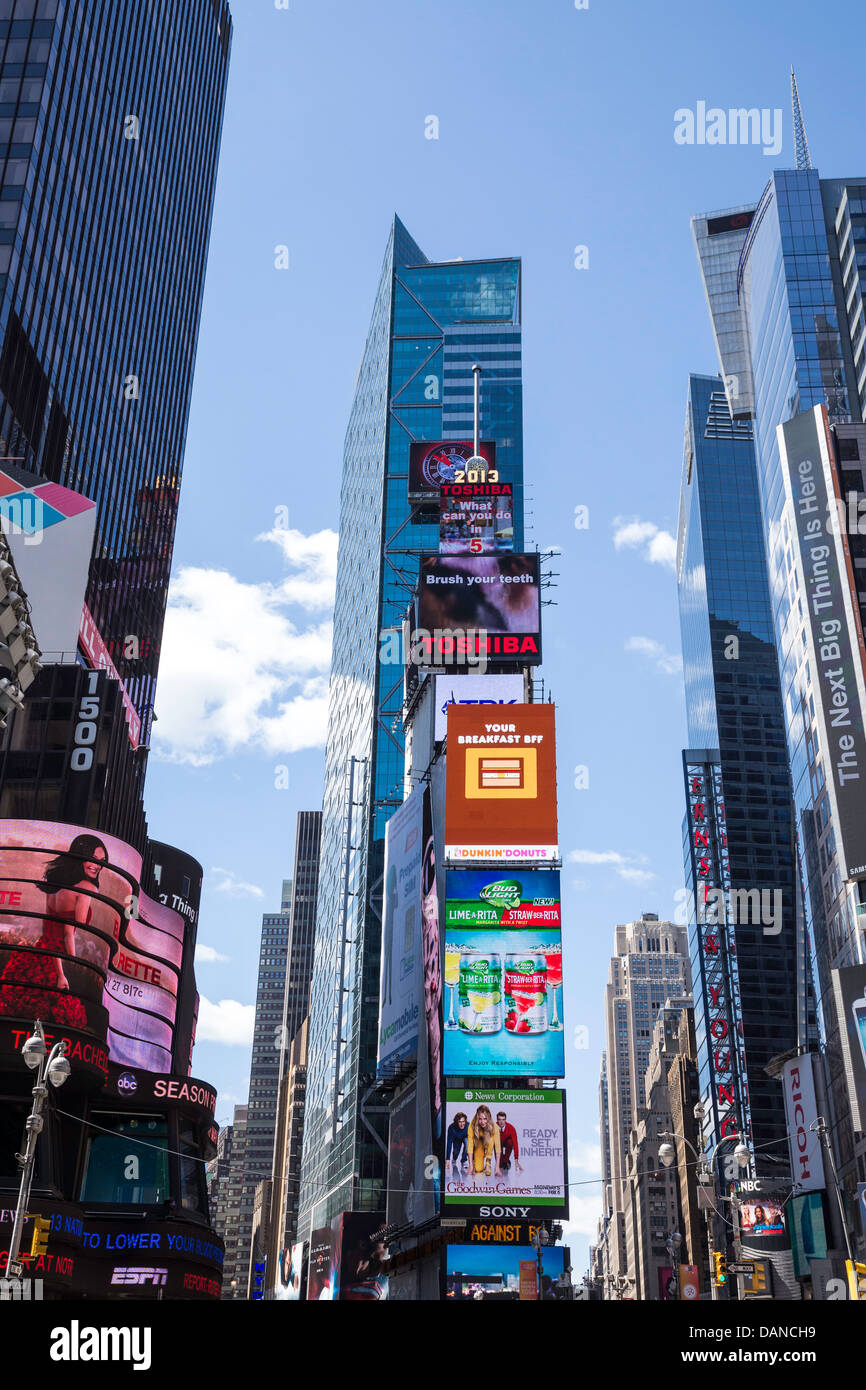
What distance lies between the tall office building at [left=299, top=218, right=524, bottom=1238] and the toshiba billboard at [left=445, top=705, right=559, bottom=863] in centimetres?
4026

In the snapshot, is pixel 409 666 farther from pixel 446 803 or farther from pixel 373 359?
pixel 373 359

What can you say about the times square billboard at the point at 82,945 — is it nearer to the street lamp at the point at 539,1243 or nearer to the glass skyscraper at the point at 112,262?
the glass skyscraper at the point at 112,262

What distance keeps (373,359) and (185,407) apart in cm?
4698

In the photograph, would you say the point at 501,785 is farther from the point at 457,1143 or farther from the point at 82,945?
the point at 82,945

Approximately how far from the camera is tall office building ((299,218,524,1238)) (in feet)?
415

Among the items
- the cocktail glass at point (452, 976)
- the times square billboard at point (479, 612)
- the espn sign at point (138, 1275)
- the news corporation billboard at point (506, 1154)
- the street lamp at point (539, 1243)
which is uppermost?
the times square billboard at point (479, 612)

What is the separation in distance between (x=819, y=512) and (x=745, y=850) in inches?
3518

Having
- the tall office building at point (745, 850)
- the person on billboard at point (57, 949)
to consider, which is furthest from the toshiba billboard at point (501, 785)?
the tall office building at point (745, 850)

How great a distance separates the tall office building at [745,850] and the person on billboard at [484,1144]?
66.0m

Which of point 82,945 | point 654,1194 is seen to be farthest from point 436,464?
point 654,1194

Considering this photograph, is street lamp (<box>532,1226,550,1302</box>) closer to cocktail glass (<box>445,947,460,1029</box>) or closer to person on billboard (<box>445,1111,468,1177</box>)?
person on billboard (<box>445,1111,468,1177</box>)

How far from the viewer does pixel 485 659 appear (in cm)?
9006

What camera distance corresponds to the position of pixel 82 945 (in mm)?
48375

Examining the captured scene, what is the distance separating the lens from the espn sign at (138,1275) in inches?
1817
